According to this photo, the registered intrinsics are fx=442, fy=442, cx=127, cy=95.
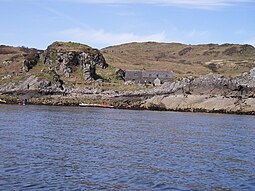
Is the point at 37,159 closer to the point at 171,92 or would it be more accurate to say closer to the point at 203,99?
the point at 203,99

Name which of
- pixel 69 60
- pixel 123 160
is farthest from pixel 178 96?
pixel 123 160

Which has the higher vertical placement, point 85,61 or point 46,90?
point 85,61

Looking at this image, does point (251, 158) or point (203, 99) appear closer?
point (251, 158)

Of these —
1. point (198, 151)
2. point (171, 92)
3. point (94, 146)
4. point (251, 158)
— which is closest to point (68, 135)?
point (94, 146)

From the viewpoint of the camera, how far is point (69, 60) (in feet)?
392

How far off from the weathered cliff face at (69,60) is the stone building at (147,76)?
16221 mm

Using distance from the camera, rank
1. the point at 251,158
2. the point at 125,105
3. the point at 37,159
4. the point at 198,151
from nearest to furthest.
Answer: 1. the point at 37,159
2. the point at 251,158
3. the point at 198,151
4. the point at 125,105

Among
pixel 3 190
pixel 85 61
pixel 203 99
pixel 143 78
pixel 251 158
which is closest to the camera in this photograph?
pixel 3 190

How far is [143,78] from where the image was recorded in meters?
140

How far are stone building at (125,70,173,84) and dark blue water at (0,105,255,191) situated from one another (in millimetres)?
95968

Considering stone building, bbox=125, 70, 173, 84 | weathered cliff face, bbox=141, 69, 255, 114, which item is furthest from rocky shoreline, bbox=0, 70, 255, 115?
stone building, bbox=125, 70, 173, 84

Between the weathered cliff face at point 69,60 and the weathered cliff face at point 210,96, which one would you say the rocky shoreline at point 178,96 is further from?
the weathered cliff face at point 69,60

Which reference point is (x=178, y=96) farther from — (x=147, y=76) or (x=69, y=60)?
(x=147, y=76)

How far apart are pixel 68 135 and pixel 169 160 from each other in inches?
551
